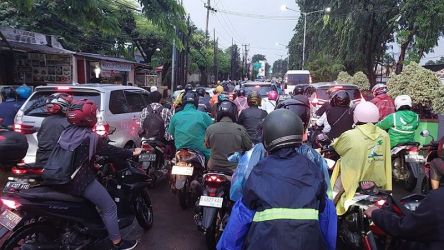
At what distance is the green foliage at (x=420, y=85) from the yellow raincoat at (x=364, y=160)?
676cm

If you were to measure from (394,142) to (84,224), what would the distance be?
4.91 metres

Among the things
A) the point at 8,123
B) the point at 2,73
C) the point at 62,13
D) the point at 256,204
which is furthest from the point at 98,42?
the point at 256,204

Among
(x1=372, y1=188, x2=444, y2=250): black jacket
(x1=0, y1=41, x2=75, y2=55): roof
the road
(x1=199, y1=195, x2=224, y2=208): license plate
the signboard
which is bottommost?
the road

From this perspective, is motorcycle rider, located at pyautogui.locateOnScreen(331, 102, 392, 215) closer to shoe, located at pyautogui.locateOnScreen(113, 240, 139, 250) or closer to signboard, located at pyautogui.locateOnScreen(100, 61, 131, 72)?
shoe, located at pyautogui.locateOnScreen(113, 240, 139, 250)

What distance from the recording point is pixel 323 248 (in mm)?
2096

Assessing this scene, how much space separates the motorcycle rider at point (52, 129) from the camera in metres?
4.27

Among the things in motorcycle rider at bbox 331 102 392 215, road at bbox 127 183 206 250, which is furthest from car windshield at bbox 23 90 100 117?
motorcycle rider at bbox 331 102 392 215

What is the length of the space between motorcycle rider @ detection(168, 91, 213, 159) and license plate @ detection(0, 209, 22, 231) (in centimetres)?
259

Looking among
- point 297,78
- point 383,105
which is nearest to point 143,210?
point 383,105

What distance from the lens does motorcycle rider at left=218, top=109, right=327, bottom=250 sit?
1978mm

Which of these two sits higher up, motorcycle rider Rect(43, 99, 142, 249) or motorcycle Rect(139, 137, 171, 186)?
motorcycle rider Rect(43, 99, 142, 249)

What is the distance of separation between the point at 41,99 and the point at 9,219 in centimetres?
369

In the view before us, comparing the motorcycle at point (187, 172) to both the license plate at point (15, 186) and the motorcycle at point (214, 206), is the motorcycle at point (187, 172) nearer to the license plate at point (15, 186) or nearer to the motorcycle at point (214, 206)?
the motorcycle at point (214, 206)

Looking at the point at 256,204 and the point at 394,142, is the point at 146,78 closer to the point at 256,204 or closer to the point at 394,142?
the point at 394,142
